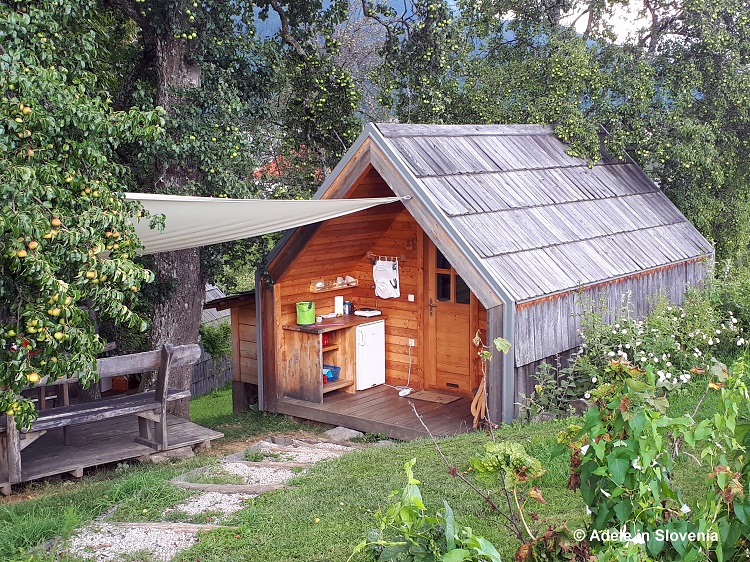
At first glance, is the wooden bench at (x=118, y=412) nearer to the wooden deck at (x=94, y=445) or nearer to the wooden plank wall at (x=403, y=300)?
the wooden deck at (x=94, y=445)

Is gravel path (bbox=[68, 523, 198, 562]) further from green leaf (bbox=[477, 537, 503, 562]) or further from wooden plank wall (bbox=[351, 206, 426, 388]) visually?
wooden plank wall (bbox=[351, 206, 426, 388])

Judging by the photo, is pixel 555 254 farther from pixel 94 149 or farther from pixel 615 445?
pixel 615 445

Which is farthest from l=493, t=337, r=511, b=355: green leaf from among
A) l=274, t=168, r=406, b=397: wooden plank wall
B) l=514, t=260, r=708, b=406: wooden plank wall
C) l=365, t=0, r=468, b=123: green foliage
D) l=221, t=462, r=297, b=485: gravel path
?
Result: l=365, t=0, r=468, b=123: green foliage

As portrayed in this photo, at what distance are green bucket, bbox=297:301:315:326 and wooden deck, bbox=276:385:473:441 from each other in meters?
0.94

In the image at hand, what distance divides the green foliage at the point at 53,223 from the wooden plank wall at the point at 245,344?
428cm

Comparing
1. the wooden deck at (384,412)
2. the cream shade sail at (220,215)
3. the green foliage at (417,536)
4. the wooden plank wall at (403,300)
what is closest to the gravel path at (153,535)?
the wooden deck at (384,412)

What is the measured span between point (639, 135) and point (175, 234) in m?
7.35

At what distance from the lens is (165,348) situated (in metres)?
7.80

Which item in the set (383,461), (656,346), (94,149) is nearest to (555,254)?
(656,346)

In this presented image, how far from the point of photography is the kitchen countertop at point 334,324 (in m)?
9.36

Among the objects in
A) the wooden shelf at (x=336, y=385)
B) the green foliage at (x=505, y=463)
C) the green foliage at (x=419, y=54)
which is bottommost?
the wooden shelf at (x=336, y=385)

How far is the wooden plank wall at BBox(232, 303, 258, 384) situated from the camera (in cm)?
1023

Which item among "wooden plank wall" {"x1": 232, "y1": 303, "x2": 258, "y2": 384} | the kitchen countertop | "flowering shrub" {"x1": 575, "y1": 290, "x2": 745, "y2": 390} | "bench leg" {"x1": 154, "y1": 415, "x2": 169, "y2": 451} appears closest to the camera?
"bench leg" {"x1": 154, "y1": 415, "x2": 169, "y2": 451}

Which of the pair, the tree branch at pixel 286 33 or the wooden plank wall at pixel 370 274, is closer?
the wooden plank wall at pixel 370 274
